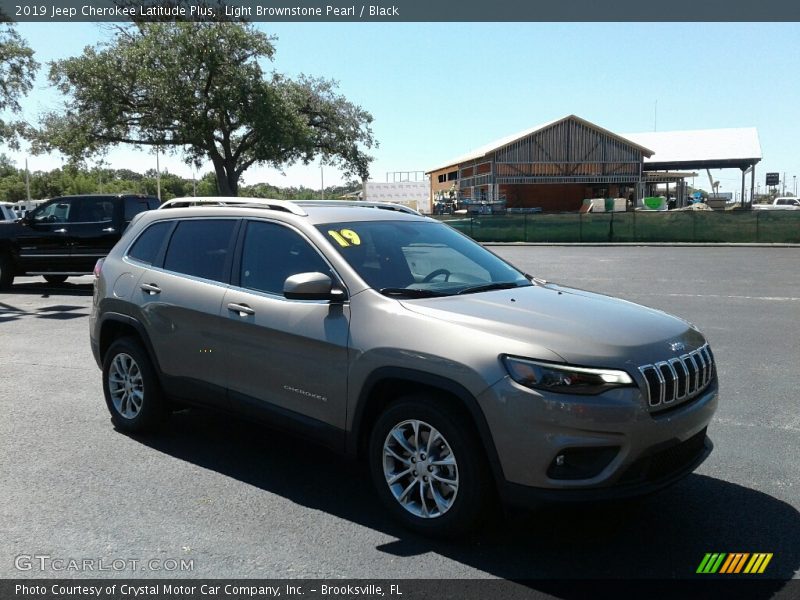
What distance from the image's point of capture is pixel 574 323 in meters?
3.69

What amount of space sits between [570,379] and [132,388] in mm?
3551

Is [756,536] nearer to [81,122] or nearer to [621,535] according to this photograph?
[621,535]

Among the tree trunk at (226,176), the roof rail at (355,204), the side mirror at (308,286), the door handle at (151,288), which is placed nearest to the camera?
the side mirror at (308,286)

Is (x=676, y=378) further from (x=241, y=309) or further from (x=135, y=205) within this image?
(x=135, y=205)

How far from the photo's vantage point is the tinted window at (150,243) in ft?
18.1

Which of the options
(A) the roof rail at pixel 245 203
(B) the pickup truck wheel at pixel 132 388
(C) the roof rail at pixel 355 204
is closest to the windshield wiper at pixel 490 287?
(C) the roof rail at pixel 355 204

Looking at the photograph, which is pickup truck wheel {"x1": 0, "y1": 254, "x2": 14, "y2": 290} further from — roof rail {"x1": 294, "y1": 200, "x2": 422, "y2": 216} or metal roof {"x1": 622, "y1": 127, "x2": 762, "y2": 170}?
metal roof {"x1": 622, "y1": 127, "x2": 762, "y2": 170}

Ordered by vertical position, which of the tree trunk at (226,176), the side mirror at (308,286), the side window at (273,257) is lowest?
the side mirror at (308,286)

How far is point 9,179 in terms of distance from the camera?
110 metres

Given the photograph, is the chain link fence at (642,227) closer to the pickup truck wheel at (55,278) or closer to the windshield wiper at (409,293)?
the pickup truck wheel at (55,278)

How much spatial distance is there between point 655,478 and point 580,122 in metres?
54.0

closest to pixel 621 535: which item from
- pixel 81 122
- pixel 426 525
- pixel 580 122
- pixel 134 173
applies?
pixel 426 525

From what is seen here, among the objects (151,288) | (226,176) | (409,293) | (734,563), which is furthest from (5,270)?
(226,176)

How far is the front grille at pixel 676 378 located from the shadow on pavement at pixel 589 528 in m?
0.57
